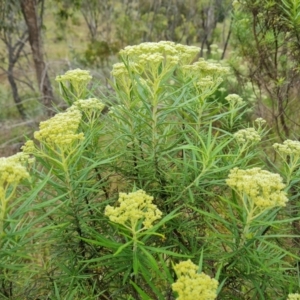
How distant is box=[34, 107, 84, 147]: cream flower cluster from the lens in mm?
1256

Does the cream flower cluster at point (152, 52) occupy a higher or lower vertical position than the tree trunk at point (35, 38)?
higher

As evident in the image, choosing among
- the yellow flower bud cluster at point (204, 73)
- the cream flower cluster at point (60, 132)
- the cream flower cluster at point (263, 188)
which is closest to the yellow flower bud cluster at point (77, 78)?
the cream flower cluster at point (60, 132)

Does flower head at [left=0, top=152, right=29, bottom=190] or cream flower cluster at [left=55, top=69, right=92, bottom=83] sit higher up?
cream flower cluster at [left=55, top=69, right=92, bottom=83]

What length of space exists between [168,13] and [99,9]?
6.74 feet

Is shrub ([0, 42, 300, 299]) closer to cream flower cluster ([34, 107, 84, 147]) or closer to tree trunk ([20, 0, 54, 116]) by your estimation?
cream flower cluster ([34, 107, 84, 147])

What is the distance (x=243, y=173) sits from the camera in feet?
4.26

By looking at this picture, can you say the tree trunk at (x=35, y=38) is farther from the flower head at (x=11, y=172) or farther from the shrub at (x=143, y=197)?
the flower head at (x=11, y=172)

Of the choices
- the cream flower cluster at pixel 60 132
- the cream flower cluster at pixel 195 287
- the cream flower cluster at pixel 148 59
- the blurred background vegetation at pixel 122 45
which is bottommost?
the blurred background vegetation at pixel 122 45

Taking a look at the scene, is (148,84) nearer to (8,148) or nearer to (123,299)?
(123,299)

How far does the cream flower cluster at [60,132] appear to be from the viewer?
126cm

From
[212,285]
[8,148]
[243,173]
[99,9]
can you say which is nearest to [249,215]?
[243,173]

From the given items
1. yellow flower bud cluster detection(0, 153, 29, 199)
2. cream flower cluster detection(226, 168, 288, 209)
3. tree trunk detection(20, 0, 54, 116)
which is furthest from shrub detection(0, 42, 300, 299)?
tree trunk detection(20, 0, 54, 116)

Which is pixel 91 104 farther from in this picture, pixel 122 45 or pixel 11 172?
pixel 122 45

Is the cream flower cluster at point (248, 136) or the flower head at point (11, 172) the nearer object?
the flower head at point (11, 172)
